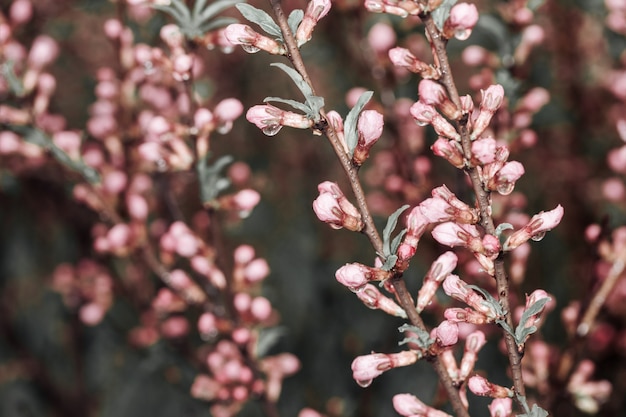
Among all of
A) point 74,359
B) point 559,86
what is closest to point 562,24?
point 559,86

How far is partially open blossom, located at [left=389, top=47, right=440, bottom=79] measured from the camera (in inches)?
18.1

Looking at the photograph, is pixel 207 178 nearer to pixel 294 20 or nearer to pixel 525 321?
pixel 294 20

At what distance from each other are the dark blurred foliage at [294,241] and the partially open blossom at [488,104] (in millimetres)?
411

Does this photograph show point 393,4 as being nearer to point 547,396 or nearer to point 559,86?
point 547,396

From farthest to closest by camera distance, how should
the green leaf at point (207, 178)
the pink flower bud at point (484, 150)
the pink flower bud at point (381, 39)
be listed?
1. the pink flower bud at point (381, 39)
2. the green leaf at point (207, 178)
3. the pink flower bud at point (484, 150)

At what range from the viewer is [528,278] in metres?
1.02

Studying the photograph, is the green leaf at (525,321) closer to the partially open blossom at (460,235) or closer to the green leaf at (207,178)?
the partially open blossom at (460,235)

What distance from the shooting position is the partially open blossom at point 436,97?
0.45m

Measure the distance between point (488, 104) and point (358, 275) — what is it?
6.5 inches

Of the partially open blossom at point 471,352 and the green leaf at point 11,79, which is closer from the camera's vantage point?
the partially open blossom at point 471,352

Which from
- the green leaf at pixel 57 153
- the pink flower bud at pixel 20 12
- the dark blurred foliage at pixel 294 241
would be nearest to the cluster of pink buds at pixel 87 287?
the dark blurred foliage at pixel 294 241

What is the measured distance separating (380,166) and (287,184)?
334 mm

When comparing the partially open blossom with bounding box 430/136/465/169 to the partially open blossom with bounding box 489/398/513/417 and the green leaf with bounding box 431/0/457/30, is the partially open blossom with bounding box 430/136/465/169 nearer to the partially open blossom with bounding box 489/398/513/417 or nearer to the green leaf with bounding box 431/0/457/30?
the green leaf with bounding box 431/0/457/30

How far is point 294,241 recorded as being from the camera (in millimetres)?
1116
